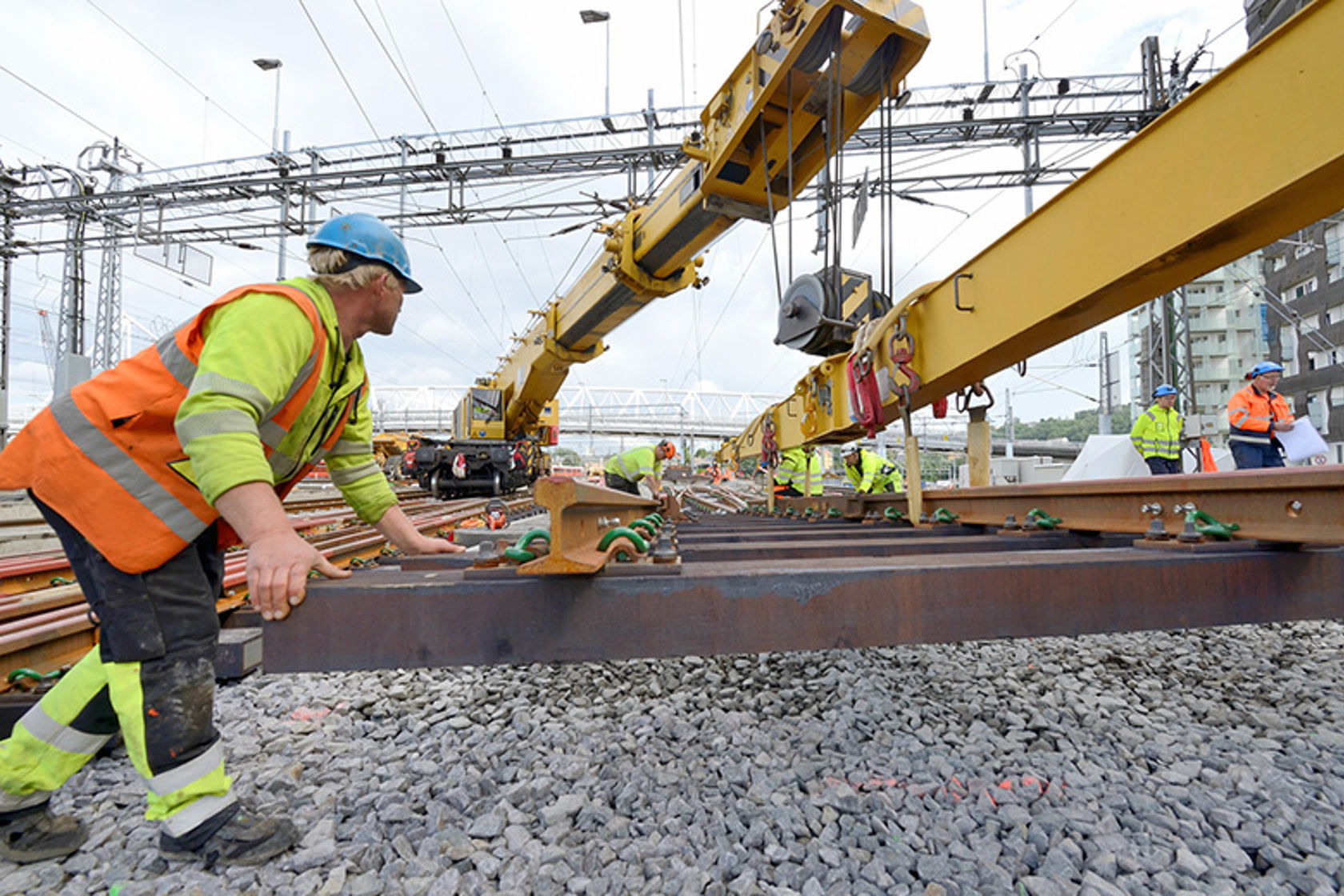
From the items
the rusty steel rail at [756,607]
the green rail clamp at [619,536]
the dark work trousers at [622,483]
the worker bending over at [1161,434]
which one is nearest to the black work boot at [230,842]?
the rusty steel rail at [756,607]

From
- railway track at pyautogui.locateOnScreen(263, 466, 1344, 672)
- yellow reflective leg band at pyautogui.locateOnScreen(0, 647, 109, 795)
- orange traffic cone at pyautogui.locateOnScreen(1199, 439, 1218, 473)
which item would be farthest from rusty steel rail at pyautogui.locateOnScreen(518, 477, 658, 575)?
orange traffic cone at pyautogui.locateOnScreen(1199, 439, 1218, 473)

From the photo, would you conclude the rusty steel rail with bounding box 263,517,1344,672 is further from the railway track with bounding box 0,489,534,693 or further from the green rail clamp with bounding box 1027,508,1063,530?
the railway track with bounding box 0,489,534,693

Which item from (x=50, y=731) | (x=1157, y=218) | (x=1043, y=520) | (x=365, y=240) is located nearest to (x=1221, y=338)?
(x=1043, y=520)

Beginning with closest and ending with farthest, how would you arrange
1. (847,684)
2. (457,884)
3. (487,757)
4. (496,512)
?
(457,884)
(487,757)
(847,684)
(496,512)

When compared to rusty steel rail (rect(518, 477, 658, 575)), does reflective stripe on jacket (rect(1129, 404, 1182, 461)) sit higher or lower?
higher

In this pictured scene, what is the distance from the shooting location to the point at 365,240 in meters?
1.74

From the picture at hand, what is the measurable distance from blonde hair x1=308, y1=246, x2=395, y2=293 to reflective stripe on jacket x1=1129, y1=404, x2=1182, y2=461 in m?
8.98

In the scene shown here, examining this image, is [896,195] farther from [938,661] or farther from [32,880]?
[32,880]

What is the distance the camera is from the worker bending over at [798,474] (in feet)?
26.4

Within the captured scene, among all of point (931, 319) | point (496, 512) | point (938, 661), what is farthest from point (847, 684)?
point (496, 512)

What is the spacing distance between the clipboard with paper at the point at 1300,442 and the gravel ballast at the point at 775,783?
4.72 meters

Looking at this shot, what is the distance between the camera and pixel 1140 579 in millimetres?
1555

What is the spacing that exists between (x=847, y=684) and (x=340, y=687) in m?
2.20

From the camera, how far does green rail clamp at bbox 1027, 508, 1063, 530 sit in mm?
2750
